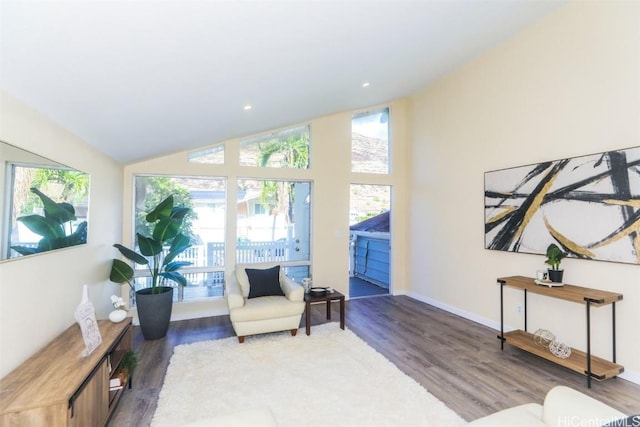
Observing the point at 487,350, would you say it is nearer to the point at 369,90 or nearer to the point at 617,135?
the point at 617,135

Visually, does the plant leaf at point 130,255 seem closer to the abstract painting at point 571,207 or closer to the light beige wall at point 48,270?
the light beige wall at point 48,270

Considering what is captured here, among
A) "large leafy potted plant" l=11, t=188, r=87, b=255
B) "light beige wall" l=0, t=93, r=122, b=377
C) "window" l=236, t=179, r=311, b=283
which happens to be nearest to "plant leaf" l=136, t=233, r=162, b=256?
"light beige wall" l=0, t=93, r=122, b=377

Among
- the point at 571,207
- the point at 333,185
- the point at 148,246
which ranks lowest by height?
the point at 148,246

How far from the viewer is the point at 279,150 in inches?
205

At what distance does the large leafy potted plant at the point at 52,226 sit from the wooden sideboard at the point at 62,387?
707 mm

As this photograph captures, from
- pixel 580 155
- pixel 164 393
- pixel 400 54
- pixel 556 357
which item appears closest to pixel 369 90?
pixel 400 54

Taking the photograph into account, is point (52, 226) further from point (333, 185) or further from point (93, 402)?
point (333, 185)

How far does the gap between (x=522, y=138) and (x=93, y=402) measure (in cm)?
490

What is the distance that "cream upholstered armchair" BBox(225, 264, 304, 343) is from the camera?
359 cm

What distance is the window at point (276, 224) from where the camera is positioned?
16.3 ft

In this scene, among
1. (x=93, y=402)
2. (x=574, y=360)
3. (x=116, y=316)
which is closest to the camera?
(x=93, y=402)

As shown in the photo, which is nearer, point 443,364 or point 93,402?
point 93,402

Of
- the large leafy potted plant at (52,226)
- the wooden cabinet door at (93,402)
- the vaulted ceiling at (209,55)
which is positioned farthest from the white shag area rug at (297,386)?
the vaulted ceiling at (209,55)

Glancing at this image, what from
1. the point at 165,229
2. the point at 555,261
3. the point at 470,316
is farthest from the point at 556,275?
the point at 165,229
